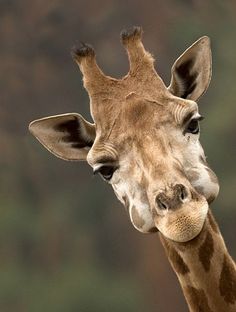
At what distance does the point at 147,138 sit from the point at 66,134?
71 cm

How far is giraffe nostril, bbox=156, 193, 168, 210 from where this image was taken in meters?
3.37

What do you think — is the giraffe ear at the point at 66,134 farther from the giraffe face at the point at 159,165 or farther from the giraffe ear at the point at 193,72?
the giraffe ear at the point at 193,72

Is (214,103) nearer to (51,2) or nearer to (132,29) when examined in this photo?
(51,2)

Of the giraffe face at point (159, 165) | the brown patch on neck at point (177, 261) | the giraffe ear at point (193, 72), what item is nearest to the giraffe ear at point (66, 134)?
the giraffe face at point (159, 165)

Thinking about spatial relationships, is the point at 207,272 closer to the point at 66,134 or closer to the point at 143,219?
the point at 143,219

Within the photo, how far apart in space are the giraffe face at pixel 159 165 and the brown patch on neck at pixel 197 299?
1.11 ft

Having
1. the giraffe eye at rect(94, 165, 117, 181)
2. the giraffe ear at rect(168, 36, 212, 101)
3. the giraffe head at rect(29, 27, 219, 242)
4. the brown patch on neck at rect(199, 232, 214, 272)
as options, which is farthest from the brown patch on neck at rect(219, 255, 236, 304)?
the giraffe ear at rect(168, 36, 212, 101)

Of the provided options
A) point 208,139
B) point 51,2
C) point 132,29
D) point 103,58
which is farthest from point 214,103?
point 132,29

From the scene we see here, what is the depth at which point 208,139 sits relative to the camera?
37.2 feet

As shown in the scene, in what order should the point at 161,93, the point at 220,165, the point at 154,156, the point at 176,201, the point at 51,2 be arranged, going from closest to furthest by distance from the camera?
the point at 176,201, the point at 154,156, the point at 161,93, the point at 220,165, the point at 51,2

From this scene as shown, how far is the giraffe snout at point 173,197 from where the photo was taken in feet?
11.0

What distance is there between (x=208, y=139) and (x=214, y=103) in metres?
0.70

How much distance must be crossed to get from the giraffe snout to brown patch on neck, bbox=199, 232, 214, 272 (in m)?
0.35

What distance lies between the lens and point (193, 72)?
423 centimetres
